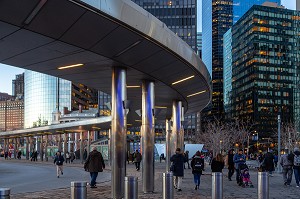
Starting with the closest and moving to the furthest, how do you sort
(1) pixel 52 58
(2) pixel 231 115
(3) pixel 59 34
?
(3) pixel 59 34
(1) pixel 52 58
(2) pixel 231 115

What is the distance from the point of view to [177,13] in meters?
120

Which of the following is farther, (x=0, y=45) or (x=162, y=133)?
(x=162, y=133)

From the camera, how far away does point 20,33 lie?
10.4 metres

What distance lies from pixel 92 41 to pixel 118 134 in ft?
13.9

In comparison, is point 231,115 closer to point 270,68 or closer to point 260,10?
point 270,68

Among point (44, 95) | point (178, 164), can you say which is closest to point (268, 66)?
point (44, 95)

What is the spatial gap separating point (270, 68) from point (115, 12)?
159 metres

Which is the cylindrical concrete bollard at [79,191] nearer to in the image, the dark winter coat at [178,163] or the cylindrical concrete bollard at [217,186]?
the cylindrical concrete bollard at [217,186]

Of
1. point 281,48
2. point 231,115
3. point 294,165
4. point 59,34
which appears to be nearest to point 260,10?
point 281,48

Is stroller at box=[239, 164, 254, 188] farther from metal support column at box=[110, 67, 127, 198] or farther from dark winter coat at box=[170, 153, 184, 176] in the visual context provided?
metal support column at box=[110, 67, 127, 198]

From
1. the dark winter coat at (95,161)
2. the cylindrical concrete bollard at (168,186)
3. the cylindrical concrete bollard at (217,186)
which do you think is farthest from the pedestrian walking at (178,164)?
the cylindrical concrete bollard at (168,186)

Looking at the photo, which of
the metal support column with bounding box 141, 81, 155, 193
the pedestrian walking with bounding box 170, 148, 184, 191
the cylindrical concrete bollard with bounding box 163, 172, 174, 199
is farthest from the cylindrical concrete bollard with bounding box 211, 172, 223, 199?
the metal support column with bounding box 141, 81, 155, 193

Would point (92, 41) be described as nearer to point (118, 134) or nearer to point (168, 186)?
point (168, 186)

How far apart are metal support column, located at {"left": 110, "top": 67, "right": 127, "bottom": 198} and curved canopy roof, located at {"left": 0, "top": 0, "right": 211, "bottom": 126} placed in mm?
546
